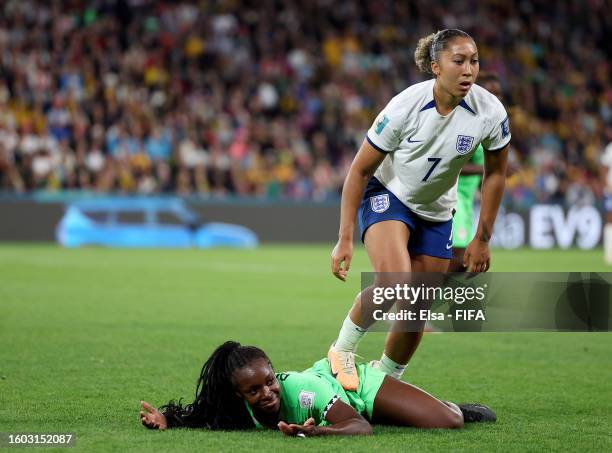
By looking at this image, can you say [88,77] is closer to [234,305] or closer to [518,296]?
[234,305]

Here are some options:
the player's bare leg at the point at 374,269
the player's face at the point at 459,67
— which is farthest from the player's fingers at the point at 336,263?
the player's face at the point at 459,67

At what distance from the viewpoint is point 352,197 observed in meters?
5.70

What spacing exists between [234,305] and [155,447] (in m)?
6.91

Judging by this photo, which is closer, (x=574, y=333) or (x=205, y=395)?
(x=205, y=395)

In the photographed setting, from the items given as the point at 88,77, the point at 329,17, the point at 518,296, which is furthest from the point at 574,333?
the point at 329,17

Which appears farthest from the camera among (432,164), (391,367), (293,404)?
(391,367)

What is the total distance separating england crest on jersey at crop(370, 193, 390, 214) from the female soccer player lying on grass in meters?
0.92

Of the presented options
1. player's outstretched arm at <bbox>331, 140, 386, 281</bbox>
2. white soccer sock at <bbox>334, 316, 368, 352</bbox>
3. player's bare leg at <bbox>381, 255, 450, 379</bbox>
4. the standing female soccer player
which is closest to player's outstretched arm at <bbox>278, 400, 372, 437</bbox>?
the standing female soccer player

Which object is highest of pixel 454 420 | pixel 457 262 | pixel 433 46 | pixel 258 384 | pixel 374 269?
pixel 433 46

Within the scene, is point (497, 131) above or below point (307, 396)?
above

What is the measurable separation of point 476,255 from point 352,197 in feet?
2.67

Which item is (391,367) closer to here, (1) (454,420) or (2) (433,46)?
(1) (454,420)

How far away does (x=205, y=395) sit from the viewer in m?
5.40

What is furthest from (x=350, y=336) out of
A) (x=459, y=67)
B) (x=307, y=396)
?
(x=459, y=67)
